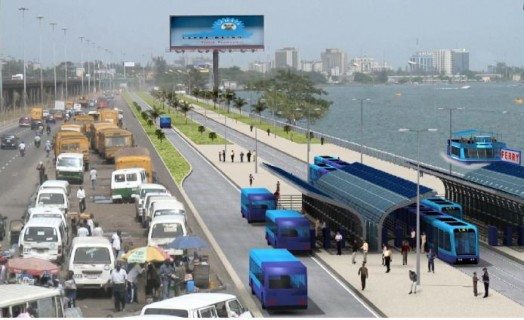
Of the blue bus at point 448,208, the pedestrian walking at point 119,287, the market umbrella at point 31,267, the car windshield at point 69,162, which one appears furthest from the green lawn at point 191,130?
the pedestrian walking at point 119,287

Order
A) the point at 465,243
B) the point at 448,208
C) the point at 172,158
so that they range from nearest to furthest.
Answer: the point at 465,243 → the point at 448,208 → the point at 172,158

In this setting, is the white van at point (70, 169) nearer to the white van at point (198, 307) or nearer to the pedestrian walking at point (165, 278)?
the pedestrian walking at point (165, 278)

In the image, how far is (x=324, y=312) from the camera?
115 feet

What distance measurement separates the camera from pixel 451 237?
4488 centimetres

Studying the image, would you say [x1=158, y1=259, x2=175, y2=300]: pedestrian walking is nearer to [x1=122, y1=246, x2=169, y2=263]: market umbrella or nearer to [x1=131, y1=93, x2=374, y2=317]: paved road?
[x1=122, y1=246, x2=169, y2=263]: market umbrella

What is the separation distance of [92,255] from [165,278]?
231 cm

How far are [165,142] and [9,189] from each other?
45171 mm

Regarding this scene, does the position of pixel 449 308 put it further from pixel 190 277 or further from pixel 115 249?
pixel 115 249

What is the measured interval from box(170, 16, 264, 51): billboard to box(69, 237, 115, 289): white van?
439 ft

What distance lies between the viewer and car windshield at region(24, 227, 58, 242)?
131 feet

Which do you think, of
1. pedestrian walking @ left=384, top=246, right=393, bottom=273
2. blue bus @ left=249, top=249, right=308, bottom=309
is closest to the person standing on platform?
pedestrian walking @ left=384, top=246, right=393, bottom=273

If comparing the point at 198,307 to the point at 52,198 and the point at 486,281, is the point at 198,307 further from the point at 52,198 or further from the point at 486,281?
the point at 52,198

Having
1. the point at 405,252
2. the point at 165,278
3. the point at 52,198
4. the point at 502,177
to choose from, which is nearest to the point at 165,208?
→ the point at 52,198

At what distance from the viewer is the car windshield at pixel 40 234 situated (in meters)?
40.1
